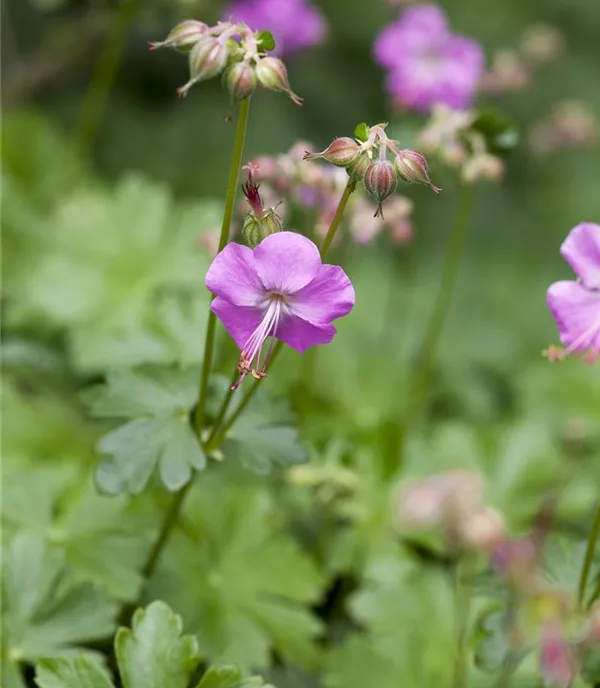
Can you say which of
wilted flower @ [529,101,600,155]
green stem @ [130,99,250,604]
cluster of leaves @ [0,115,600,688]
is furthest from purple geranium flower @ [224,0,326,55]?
green stem @ [130,99,250,604]

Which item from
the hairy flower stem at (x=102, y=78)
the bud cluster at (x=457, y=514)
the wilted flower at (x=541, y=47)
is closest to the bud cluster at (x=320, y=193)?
the bud cluster at (x=457, y=514)

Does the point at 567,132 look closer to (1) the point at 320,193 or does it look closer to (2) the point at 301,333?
(1) the point at 320,193

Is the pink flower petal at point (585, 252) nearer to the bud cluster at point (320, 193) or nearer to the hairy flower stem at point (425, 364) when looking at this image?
the bud cluster at point (320, 193)

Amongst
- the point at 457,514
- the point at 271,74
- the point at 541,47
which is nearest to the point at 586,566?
the point at 457,514

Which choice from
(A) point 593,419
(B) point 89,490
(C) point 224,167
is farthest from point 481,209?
(B) point 89,490

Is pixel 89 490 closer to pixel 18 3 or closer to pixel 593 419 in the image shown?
pixel 593 419
